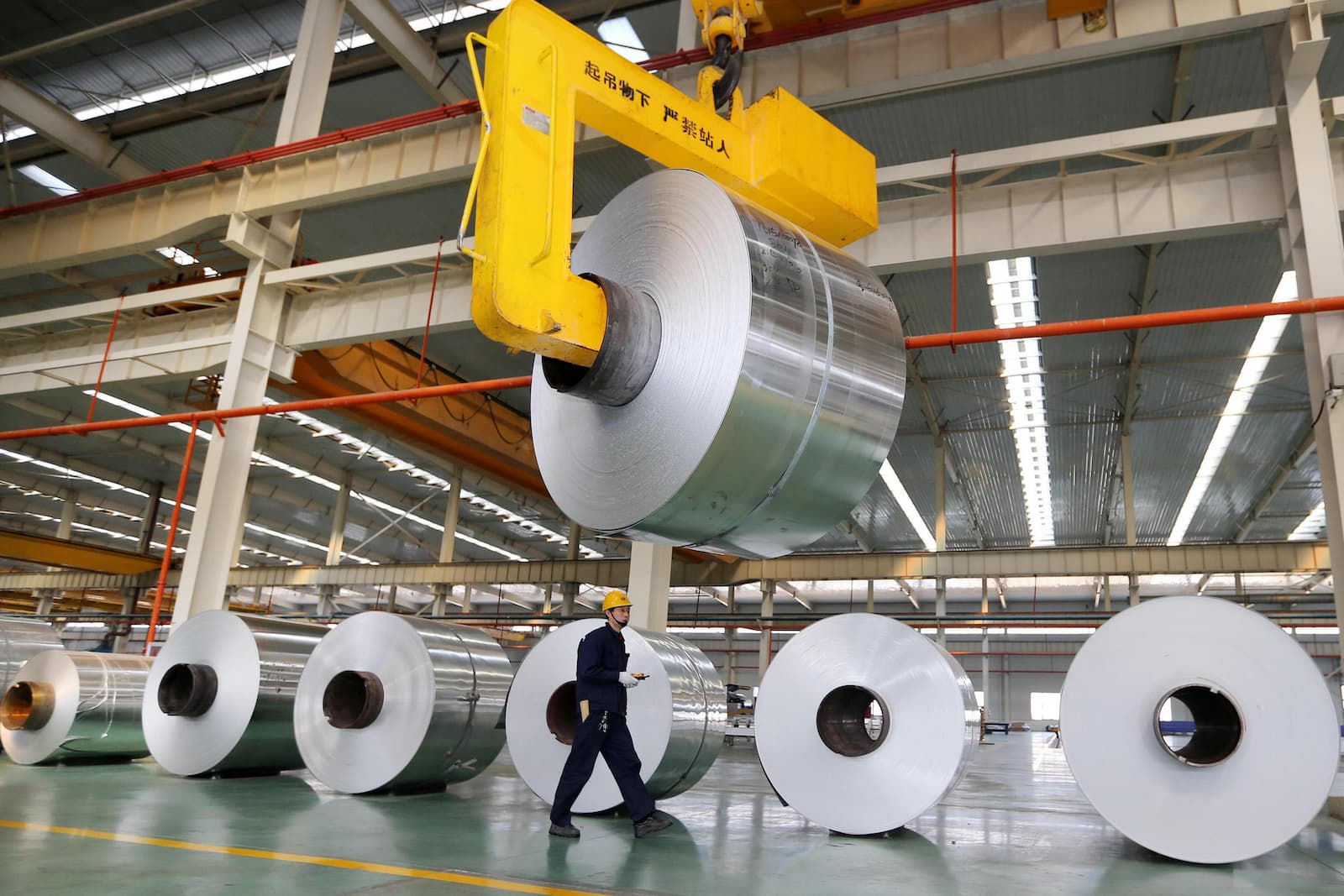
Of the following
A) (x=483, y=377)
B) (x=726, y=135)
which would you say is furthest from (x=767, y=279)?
(x=483, y=377)

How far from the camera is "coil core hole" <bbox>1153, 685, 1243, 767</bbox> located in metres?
5.13

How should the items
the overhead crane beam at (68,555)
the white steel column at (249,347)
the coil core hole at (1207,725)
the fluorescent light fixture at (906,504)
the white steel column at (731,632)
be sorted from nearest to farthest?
the coil core hole at (1207,725) → the white steel column at (249,347) → the white steel column at (731,632) → the overhead crane beam at (68,555) → the fluorescent light fixture at (906,504)

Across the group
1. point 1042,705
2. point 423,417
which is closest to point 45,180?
point 423,417

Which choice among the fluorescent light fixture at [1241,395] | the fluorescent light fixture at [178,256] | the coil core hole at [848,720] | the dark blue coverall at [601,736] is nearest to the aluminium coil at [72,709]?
the dark blue coverall at [601,736]

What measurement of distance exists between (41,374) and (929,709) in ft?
43.3

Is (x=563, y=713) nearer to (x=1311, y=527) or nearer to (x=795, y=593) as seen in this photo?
(x=795, y=593)

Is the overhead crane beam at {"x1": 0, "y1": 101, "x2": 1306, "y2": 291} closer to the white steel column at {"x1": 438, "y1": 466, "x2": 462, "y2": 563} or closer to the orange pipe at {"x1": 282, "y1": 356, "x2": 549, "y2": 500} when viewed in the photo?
the orange pipe at {"x1": 282, "y1": 356, "x2": 549, "y2": 500}

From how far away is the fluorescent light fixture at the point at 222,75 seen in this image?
451 inches

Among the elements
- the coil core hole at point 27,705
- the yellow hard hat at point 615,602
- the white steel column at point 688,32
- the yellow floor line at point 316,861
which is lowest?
the yellow floor line at point 316,861

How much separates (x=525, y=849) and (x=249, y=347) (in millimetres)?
8465

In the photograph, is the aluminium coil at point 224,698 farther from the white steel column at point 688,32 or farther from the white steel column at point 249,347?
the white steel column at point 688,32

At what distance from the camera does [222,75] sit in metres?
12.9

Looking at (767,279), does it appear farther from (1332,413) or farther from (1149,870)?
(1332,413)

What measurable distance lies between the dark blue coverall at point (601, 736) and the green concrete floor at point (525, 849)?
0.24 meters
